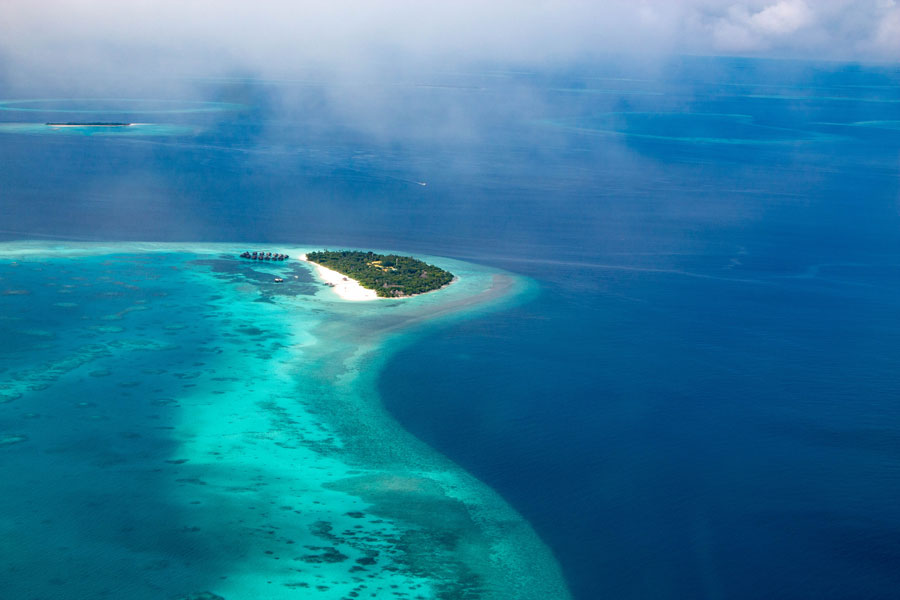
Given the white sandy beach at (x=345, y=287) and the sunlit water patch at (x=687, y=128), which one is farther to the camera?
the sunlit water patch at (x=687, y=128)

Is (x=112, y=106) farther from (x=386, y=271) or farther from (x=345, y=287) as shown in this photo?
(x=345, y=287)

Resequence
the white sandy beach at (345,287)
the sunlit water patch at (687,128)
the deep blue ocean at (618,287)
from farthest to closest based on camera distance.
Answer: the sunlit water patch at (687,128) < the white sandy beach at (345,287) < the deep blue ocean at (618,287)

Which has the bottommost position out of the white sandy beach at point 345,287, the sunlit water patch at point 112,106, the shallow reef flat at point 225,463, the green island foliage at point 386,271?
the shallow reef flat at point 225,463

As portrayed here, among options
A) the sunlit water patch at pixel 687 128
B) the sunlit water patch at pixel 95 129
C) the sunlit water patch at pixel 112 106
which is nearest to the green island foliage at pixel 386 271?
the sunlit water patch at pixel 95 129

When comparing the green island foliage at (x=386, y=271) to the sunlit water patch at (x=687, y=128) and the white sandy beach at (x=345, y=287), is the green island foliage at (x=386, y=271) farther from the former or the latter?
the sunlit water patch at (x=687, y=128)

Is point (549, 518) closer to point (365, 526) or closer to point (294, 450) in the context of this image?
point (365, 526)

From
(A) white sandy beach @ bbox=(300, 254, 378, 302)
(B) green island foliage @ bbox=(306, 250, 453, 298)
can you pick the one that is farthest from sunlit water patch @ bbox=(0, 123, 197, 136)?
(A) white sandy beach @ bbox=(300, 254, 378, 302)
